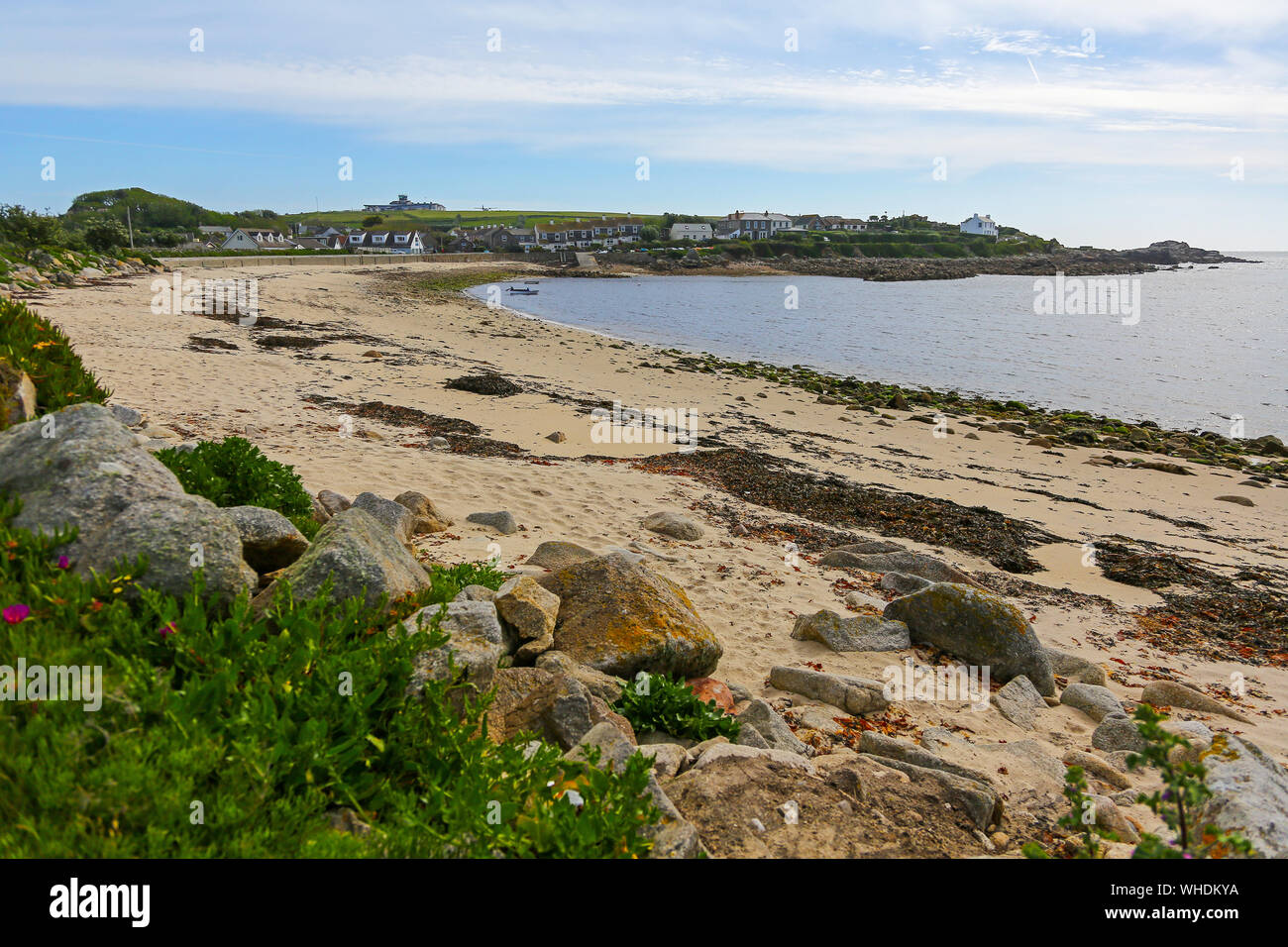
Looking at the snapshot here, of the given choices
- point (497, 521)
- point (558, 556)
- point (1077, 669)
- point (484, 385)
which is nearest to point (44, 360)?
point (497, 521)

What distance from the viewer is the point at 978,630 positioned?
25.1 feet

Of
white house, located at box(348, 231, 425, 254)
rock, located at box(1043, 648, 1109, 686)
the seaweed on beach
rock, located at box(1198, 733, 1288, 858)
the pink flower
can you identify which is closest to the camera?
rock, located at box(1198, 733, 1288, 858)

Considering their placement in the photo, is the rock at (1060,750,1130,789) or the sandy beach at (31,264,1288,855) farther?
the sandy beach at (31,264,1288,855)

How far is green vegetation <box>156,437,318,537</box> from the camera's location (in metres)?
6.63

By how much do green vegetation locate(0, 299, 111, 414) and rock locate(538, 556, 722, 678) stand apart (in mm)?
5071

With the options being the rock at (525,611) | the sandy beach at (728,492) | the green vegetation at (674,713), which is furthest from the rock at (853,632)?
the rock at (525,611)

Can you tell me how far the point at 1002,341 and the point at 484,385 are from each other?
133 ft

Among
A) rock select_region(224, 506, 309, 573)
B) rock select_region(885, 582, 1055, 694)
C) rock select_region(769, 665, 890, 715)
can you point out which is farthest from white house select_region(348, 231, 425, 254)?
rock select_region(769, 665, 890, 715)

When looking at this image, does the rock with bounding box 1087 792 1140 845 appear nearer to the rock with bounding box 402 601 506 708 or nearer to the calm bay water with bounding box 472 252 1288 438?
the rock with bounding box 402 601 506 708

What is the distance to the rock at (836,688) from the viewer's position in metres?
6.36

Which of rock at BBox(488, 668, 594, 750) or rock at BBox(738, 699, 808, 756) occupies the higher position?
rock at BBox(488, 668, 594, 750)

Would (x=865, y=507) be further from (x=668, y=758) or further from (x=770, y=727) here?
(x=668, y=758)
